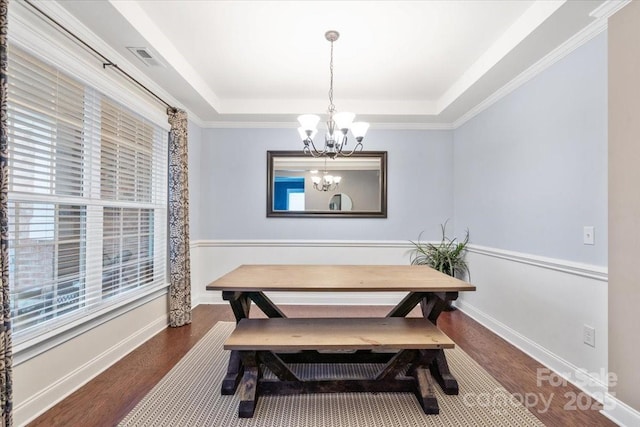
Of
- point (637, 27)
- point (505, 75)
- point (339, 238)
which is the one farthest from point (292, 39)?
point (339, 238)

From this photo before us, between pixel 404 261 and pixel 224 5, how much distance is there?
130 inches

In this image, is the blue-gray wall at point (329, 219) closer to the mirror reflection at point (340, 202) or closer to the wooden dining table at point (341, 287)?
the mirror reflection at point (340, 202)

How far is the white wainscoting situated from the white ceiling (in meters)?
1.58

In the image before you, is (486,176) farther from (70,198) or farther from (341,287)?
(70,198)

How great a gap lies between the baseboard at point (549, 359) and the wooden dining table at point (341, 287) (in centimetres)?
84

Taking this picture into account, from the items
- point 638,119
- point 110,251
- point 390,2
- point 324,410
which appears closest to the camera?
point 638,119

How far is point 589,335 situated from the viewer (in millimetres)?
2043

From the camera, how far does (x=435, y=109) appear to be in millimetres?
3730

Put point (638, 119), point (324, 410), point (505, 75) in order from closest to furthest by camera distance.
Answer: point (638, 119)
point (324, 410)
point (505, 75)

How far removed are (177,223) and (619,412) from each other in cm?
360

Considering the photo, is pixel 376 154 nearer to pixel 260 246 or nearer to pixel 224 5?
pixel 260 246

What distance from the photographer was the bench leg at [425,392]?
1.80 metres

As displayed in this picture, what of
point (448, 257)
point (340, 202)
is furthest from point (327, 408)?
point (340, 202)

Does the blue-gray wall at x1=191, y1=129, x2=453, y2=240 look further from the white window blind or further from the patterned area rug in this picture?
the patterned area rug
